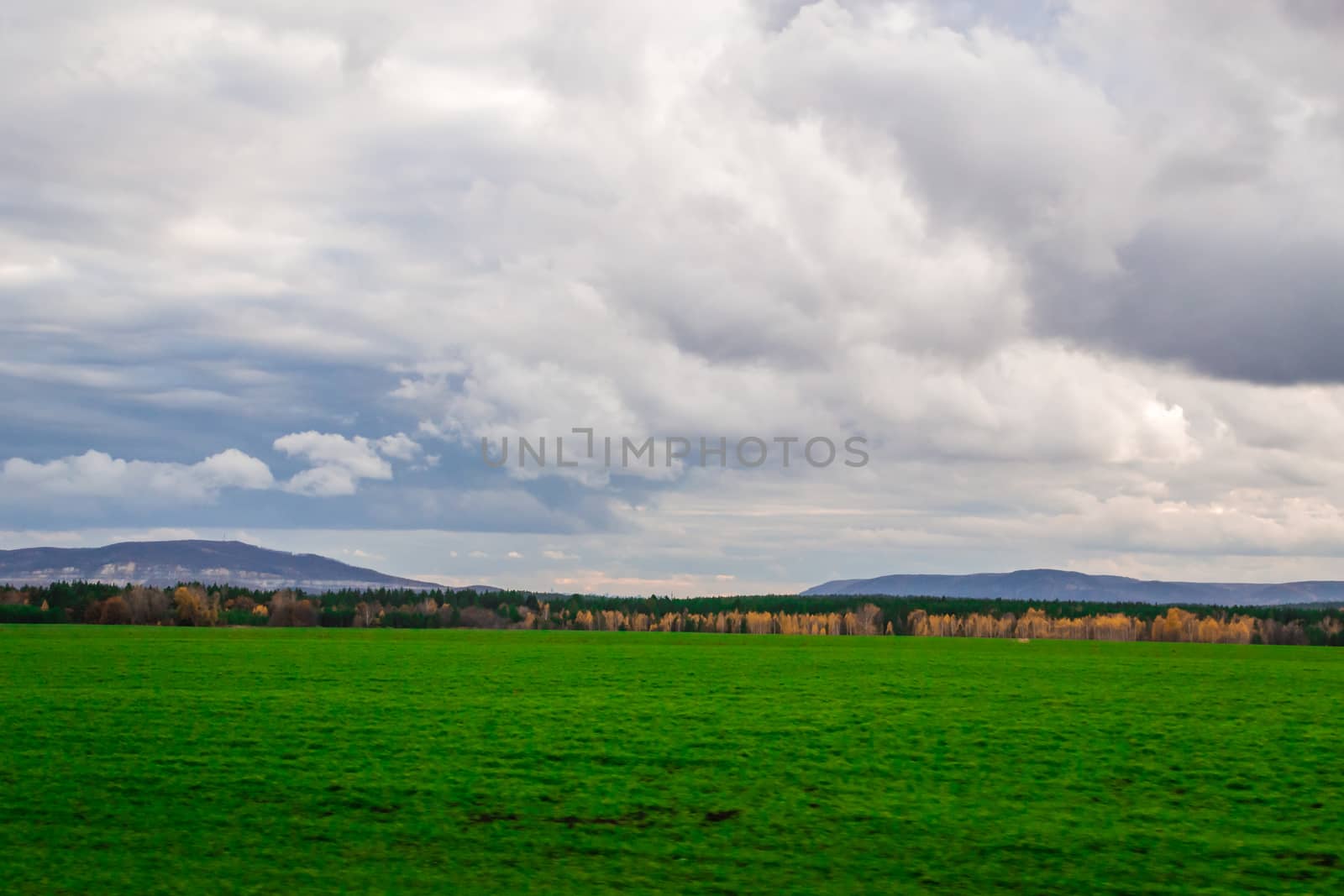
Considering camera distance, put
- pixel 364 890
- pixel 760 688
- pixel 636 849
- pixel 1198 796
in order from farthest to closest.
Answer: pixel 760 688, pixel 1198 796, pixel 636 849, pixel 364 890

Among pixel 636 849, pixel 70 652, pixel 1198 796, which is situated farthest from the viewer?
pixel 70 652

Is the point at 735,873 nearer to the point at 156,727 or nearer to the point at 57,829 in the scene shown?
the point at 57,829

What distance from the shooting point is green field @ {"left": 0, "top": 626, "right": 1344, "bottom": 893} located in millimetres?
15883

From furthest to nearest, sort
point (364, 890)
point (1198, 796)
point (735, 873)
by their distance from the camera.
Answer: point (1198, 796), point (735, 873), point (364, 890)

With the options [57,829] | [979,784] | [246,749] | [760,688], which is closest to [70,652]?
[760,688]

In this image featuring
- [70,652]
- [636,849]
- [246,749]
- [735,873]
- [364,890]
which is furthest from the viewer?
[70,652]

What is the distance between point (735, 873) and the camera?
15758mm

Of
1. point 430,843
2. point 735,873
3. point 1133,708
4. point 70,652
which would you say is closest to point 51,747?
point 430,843

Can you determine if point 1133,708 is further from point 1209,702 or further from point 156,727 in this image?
point 156,727

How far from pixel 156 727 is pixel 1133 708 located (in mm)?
31361

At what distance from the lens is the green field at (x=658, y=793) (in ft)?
52.1

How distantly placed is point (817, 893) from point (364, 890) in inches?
237

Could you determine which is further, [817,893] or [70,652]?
[70,652]

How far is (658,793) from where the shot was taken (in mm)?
21438
